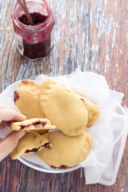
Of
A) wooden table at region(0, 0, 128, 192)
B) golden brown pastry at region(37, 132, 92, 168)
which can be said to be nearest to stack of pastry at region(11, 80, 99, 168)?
golden brown pastry at region(37, 132, 92, 168)

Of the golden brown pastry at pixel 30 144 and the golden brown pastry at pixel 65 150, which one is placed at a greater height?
the golden brown pastry at pixel 30 144

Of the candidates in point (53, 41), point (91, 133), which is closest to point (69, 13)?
point (53, 41)

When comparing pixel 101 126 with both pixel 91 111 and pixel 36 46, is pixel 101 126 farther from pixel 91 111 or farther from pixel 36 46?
pixel 36 46

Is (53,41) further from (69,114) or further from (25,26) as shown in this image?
(69,114)

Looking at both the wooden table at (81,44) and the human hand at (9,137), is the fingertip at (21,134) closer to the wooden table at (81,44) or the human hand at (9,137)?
the human hand at (9,137)

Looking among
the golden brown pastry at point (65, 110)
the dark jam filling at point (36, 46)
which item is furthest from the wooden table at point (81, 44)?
the golden brown pastry at point (65, 110)

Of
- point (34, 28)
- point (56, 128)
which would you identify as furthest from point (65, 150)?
point (34, 28)
